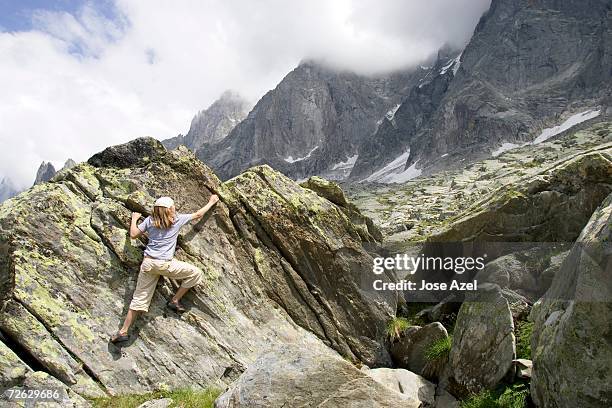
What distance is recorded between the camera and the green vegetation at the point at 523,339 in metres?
11.5

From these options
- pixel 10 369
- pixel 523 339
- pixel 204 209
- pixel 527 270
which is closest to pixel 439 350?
pixel 523 339

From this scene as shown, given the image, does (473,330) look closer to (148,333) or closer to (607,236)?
(607,236)

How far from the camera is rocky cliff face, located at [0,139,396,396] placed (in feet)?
39.8

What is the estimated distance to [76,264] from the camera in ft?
44.3

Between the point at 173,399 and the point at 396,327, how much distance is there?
892cm

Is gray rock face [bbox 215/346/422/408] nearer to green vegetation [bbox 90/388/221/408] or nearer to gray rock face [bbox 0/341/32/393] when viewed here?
green vegetation [bbox 90/388/221/408]

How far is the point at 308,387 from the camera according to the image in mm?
10070

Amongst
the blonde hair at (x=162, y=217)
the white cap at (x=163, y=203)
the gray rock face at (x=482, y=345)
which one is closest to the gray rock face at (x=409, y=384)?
the gray rock face at (x=482, y=345)

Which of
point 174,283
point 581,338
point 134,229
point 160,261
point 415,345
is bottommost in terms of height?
point 415,345

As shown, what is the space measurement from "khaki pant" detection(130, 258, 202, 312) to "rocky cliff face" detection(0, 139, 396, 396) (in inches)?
25.8

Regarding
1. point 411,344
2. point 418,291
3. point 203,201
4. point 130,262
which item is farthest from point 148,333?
point 418,291

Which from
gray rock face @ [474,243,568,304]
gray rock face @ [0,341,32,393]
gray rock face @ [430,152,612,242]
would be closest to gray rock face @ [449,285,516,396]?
gray rock face @ [474,243,568,304]

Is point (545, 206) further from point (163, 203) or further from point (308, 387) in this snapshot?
point (163, 203)

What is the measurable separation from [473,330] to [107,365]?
409 inches
